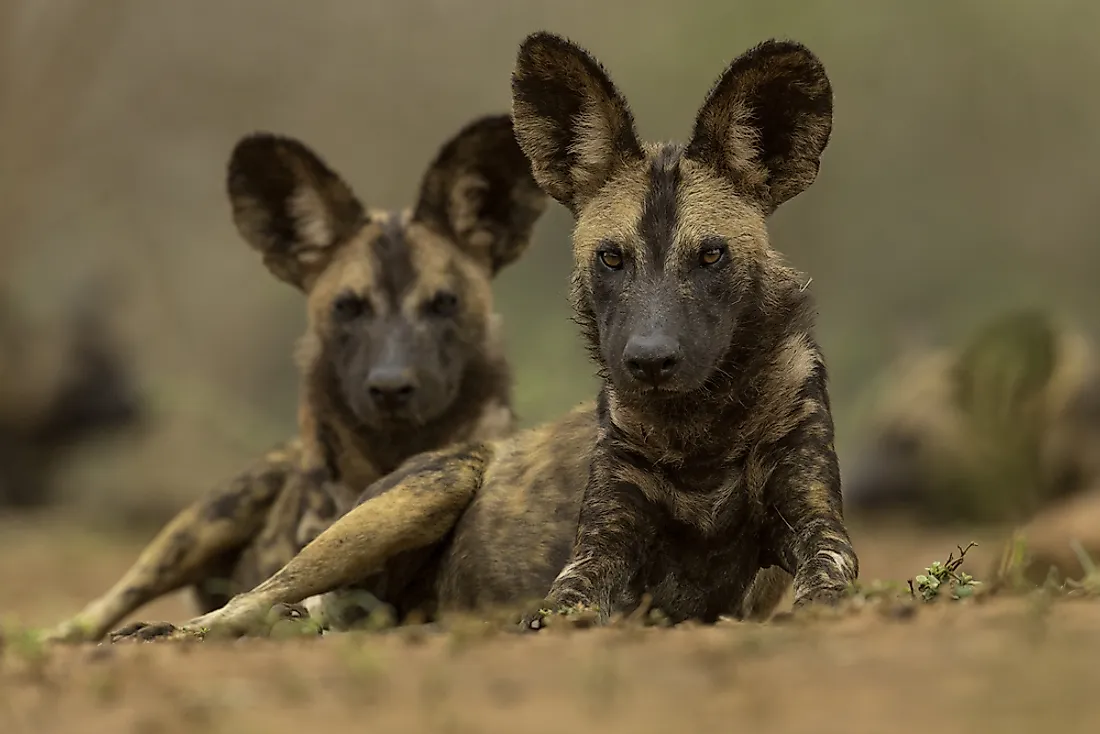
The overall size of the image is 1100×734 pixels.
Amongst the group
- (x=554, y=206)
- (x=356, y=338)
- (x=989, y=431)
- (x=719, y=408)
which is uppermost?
(x=554, y=206)

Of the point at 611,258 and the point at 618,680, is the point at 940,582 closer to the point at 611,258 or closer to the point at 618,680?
the point at 611,258

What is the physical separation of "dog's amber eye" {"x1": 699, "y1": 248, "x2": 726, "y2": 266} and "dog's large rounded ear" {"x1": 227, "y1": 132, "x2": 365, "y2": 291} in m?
2.73

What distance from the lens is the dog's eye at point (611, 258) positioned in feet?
14.5

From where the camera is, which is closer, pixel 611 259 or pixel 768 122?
pixel 611 259

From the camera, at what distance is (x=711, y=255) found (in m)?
4.38

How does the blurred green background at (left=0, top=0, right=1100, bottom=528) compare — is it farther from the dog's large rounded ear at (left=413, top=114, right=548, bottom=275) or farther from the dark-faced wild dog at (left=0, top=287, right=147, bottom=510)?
the dog's large rounded ear at (left=413, top=114, right=548, bottom=275)

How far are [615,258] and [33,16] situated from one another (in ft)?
32.6

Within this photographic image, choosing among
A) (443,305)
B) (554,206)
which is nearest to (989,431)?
(554,206)

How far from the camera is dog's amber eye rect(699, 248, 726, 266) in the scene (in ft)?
14.3

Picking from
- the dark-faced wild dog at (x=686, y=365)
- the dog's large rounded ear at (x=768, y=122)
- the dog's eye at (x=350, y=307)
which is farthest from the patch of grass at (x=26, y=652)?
the dog's eye at (x=350, y=307)

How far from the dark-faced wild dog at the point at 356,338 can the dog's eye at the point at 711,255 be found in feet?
6.74

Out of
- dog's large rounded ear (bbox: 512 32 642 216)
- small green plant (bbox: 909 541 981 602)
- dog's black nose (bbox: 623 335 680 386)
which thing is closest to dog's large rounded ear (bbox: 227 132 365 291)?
dog's large rounded ear (bbox: 512 32 642 216)

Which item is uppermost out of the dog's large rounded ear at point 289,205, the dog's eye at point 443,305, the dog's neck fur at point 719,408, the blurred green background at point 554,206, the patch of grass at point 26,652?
the blurred green background at point 554,206

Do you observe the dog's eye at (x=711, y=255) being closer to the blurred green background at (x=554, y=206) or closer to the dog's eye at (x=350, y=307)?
the dog's eye at (x=350, y=307)
